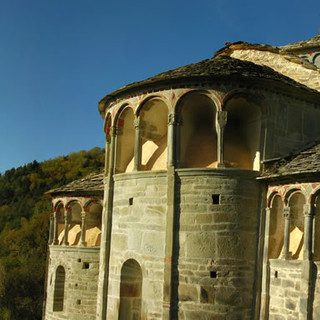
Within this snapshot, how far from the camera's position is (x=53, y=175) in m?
49.6

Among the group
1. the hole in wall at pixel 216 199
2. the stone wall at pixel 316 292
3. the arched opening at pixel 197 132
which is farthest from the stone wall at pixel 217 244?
the stone wall at pixel 316 292

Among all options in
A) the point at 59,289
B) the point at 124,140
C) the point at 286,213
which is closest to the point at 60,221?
the point at 59,289

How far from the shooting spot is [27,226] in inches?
1528

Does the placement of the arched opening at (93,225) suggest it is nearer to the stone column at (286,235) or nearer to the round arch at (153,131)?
the round arch at (153,131)

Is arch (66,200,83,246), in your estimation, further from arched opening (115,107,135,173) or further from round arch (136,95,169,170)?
round arch (136,95,169,170)

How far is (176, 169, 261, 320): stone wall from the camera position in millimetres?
11023

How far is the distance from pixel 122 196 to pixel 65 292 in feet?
19.1

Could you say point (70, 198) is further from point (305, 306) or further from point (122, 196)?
point (305, 306)

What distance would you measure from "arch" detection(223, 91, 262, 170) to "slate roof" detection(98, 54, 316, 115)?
0.50 m

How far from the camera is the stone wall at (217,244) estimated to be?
11.0m

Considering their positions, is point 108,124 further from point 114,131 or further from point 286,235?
point 286,235

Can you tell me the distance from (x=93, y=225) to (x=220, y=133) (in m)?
7.28

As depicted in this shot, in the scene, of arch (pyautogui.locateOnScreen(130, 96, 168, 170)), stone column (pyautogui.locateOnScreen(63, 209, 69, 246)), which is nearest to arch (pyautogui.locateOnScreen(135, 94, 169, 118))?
arch (pyautogui.locateOnScreen(130, 96, 168, 170))

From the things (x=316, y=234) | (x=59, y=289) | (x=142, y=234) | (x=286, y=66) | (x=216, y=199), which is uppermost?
(x=286, y=66)
